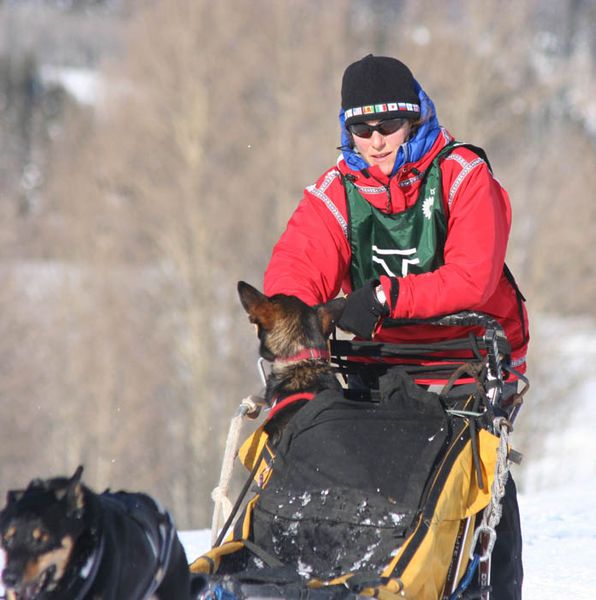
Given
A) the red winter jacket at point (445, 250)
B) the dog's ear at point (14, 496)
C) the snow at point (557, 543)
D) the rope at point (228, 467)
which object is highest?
the red winter jacket at point (445, 250)

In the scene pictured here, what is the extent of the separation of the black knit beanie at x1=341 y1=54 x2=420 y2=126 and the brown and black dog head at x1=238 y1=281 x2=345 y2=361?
679 millimetres

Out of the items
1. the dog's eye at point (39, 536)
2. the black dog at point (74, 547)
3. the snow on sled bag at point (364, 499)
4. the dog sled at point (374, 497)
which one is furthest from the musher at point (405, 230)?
the dog's eye at point (39, 536)

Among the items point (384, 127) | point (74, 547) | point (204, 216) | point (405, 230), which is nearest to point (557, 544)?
point (405, 230)

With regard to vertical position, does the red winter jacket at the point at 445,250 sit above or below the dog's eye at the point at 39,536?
above

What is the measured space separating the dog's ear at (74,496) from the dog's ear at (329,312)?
121cm

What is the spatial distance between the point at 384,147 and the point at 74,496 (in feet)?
5.79

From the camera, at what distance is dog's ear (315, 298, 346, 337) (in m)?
3.55

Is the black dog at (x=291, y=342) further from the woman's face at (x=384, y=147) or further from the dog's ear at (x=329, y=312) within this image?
the woman's face at (x=384, y=147)

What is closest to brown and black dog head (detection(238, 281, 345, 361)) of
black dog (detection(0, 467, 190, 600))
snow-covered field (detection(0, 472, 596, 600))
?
black dog (detection(0, 467, 190, 600))

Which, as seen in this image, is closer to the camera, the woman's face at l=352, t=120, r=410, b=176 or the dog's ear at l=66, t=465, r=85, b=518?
the dog's ear at l=66, t=465, r=85, b=518

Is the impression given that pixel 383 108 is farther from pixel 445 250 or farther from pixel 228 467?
pixel 228 467

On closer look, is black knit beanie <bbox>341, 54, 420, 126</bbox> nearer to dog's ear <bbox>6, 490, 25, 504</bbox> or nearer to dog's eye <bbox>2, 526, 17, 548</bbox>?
dog's ear <bbox>6, 490, 25, 504</bbox>

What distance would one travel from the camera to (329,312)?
3.55 m

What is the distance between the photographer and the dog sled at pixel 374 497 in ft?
10.0
